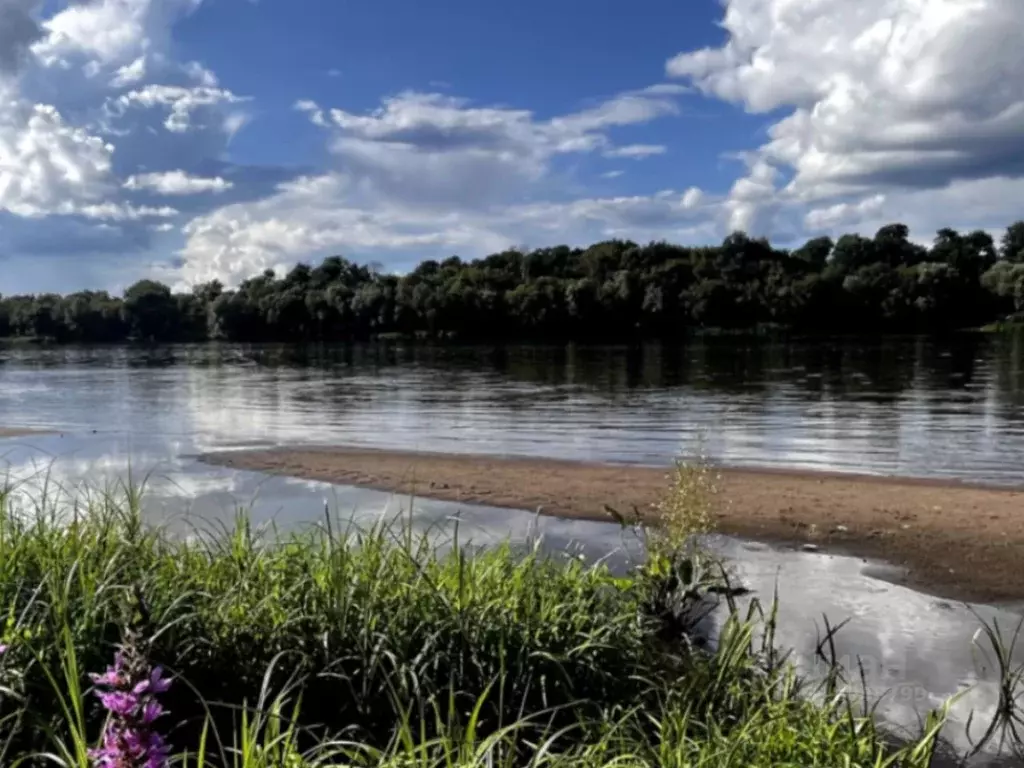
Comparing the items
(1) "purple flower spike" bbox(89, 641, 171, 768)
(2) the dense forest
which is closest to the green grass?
(1) "purple flower spike" bbox(89, 641, 171, 768)

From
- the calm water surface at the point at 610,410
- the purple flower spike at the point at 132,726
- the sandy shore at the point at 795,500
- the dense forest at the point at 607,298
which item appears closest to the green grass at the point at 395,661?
the purple flower spike at the point at 132,726

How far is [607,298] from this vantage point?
461 feet

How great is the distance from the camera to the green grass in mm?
5270

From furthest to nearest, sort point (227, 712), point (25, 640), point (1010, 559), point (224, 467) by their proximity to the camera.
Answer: point (224, 467), point (1010, 559), point (227, 712), point (25, 640)

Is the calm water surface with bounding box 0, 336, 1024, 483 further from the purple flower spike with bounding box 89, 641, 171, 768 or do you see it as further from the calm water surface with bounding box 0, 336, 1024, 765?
the purple flower spike with bounding box 89, 641, 171, 768

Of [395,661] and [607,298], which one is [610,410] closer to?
[395,661]

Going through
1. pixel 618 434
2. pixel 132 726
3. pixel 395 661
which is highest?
pixel 132 726

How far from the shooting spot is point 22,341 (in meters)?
176

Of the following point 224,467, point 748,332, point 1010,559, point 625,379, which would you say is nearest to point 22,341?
point 748,332

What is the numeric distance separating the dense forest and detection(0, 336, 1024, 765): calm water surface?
70.1m

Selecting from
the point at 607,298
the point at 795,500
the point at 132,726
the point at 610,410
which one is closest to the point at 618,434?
the point at 610,410

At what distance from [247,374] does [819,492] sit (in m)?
53.0

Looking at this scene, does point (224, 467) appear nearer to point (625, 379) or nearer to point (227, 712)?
point (227, 712)

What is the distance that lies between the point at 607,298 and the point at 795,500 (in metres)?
125
